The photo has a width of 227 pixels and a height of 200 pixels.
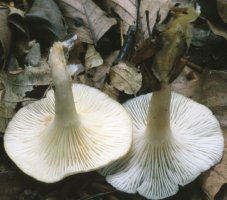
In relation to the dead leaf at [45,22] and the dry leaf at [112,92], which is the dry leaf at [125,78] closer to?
the dry leaf at [112,92]

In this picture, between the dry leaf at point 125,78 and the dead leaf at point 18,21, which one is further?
the dead leaf at point 18,21

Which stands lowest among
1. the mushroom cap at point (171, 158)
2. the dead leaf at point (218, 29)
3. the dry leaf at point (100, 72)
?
the mushroom cap at point (171, 158)

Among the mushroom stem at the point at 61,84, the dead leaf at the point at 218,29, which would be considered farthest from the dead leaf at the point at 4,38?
the dead leaf at the point at 218,29

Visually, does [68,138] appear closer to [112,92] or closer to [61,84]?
[61,84]

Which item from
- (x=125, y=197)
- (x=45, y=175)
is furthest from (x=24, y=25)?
(x=125, y=197)

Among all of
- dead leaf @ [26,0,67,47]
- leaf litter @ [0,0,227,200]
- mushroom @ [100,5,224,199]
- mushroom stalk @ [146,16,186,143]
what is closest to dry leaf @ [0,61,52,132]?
leaf litter @ [0,0,227,200]

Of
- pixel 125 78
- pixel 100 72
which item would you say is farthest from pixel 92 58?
pixel 125 78
